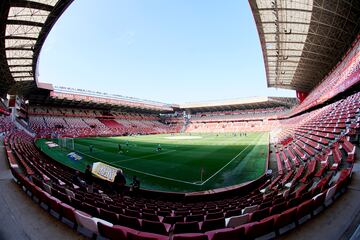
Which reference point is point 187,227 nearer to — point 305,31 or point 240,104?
point 305,31

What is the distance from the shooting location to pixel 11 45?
A: 20516 millimetres

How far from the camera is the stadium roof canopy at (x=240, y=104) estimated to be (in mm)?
67625

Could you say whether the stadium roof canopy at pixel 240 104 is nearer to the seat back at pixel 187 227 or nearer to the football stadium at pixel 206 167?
the football stadium at pixel 206 167

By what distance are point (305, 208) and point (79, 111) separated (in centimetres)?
6409

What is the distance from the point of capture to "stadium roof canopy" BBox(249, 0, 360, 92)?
19.1 meters

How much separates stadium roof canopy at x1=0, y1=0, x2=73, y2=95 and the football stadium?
10cm

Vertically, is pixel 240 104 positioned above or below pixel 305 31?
below

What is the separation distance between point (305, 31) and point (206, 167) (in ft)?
67.7

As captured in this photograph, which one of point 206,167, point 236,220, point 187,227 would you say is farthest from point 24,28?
point 236,220

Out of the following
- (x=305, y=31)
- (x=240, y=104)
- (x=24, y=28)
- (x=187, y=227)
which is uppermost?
(x=305, y=31)

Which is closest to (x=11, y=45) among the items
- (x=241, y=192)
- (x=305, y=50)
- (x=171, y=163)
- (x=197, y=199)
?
(x=171, y=163)

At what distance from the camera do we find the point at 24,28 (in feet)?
57.9

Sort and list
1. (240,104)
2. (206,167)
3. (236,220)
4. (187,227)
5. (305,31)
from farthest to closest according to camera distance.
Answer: (240,104), (305,31), (206,167), (236,220), (187,227)

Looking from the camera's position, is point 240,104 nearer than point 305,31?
No
